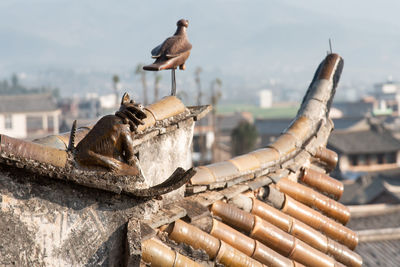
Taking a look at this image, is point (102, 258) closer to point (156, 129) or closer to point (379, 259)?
point (156, 129)

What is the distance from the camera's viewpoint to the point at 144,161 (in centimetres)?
529

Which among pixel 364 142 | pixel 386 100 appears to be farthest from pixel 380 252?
pixel 386 100

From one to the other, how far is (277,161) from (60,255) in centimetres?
356

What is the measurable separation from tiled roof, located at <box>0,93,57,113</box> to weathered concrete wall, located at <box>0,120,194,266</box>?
67875mm

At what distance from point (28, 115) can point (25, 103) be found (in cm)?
144

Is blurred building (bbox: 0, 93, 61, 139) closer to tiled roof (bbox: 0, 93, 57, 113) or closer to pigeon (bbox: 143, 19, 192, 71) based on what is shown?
tiled roof (bbox: 0, 93, 57, 113)

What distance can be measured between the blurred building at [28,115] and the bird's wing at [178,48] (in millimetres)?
64877

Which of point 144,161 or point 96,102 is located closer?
point 144,161

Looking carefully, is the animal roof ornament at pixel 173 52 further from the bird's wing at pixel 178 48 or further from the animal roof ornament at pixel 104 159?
the animal roof ornament at pixel 104 159

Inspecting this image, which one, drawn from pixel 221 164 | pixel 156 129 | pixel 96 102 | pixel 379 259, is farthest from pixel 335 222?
pixel 96 102

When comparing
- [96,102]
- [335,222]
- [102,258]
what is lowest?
[96,102]

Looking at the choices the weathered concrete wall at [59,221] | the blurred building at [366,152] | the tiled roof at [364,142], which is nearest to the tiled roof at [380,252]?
the weathered concrete wall at [59,221]

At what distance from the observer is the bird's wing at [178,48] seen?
560cm

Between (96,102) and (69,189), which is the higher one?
(69,189)
